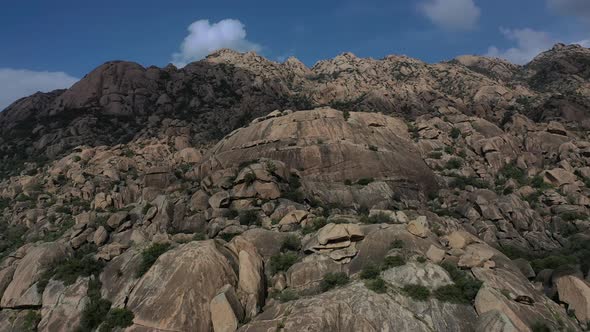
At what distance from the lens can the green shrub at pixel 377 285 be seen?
105 feet

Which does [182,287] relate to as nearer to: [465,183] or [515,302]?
[515,302]

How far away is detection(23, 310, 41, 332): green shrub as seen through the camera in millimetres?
36281

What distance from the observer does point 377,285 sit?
3250 centimetres

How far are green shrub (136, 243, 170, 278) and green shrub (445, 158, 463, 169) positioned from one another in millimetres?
60093

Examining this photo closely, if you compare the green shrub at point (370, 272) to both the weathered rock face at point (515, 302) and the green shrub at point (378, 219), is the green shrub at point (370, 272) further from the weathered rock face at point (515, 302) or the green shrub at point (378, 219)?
the green shrub at point (378, 219)

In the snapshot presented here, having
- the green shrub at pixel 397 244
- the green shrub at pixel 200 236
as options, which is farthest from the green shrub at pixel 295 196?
the green shrub at pixel 397 244

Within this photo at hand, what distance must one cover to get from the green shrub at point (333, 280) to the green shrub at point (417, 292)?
5078mm

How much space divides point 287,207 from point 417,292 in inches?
912

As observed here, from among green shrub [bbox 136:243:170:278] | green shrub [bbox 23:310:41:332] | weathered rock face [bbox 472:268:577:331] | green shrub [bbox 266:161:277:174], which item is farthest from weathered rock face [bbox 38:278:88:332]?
weathered rock face [bbox 472:268:577:331]

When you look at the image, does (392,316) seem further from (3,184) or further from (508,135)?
(3,184)

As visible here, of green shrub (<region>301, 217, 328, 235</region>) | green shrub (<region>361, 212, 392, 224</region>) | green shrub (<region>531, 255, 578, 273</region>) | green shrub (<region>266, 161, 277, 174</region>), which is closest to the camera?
green shrub (<region>301, 217, 328, 235</region>)

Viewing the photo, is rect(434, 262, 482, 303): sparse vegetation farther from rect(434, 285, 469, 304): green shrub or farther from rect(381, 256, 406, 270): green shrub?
rect(381, 256, 406, 270): green shrub

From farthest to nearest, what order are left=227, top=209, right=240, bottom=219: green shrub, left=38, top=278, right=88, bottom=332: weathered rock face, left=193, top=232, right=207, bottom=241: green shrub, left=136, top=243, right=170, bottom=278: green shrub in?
left=227, top=209, right=240, bottom=219: green shrub, left=193, top=232, right=207, bottom=241: green shrub, left=136, top=243, right=170, bottom=278: green shrub, left=38, top=278, right=88, bottom=332: weathered rock face

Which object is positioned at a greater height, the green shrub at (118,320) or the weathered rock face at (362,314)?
the weathered rock face at (362,314)
